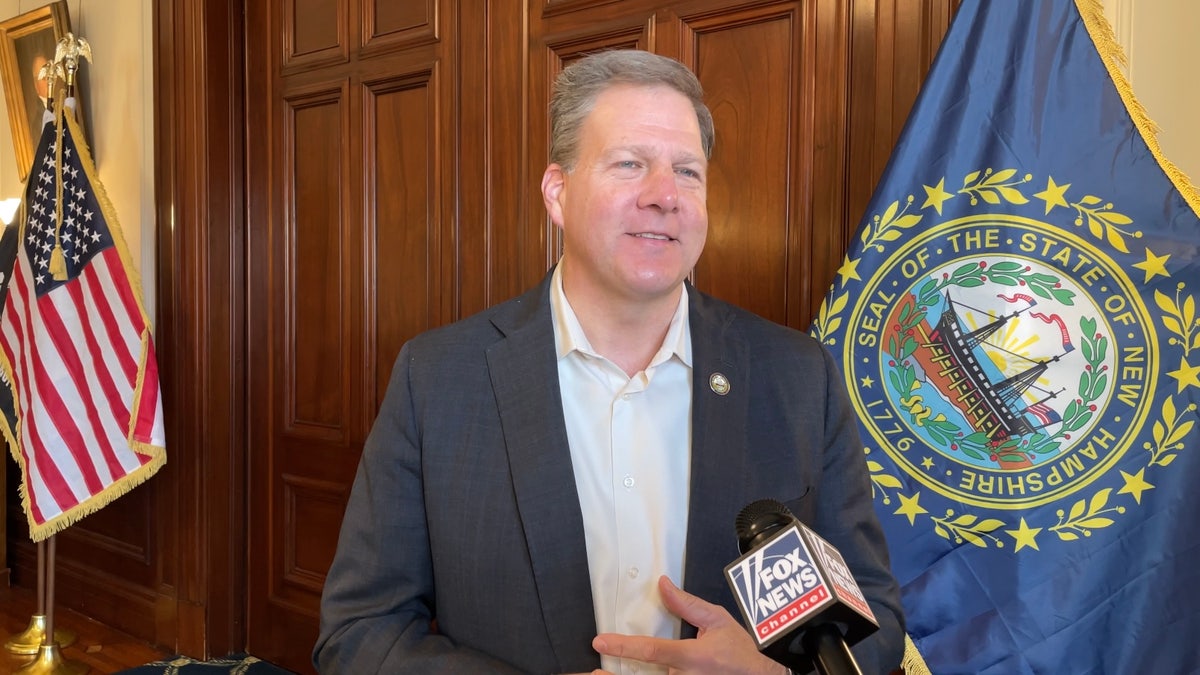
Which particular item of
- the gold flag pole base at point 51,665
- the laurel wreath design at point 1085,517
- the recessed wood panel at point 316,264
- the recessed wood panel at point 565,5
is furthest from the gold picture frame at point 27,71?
the laurel wreath design at point 1085,517

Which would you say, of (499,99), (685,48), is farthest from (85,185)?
(685,48)

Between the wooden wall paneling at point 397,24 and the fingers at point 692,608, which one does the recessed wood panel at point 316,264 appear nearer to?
the wooden wall paneling at point 397,24

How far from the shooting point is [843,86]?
6.49ft

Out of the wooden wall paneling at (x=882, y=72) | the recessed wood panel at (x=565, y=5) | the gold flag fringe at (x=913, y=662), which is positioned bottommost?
the gold flag fringe at (x=913, y=662)

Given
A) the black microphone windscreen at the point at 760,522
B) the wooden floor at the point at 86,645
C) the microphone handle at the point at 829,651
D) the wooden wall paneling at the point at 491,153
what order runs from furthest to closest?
the wooden floor at the point at 86,645 → the wooden wall paneling at the point at 491,153 → the black microphone windscreen at the point at 760,522 → the microphone handle at the point at 829,651

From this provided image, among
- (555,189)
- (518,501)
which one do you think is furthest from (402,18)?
(518,501)

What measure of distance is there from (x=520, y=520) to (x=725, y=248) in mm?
1112

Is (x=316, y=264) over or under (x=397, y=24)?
under

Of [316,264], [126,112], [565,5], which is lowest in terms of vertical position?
[316,264]

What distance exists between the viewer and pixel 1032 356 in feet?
5.01

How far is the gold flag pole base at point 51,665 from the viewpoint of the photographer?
2.99 metres

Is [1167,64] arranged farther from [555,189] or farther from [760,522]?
[760,522]

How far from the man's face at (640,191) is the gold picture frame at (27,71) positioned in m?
2.91

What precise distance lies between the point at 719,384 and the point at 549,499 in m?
0.31
